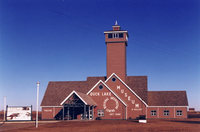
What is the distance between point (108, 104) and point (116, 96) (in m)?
2.31

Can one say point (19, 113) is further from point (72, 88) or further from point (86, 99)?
point (72, 88)

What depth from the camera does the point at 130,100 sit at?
5584 centimetres

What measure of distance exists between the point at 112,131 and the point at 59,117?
29.7 metres

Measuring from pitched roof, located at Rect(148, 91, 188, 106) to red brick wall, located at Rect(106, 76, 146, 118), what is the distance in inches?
152

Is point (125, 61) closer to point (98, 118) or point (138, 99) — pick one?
point (138, 99)

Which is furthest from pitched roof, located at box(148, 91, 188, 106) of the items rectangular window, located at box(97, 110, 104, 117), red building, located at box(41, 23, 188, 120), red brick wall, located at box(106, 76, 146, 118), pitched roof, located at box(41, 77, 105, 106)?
pitched roof, located at box(41, 77, 105, 106)

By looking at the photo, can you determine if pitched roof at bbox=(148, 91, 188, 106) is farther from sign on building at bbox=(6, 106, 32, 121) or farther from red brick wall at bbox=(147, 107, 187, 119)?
sign on building at bbox=(6, 106, 32, 121)

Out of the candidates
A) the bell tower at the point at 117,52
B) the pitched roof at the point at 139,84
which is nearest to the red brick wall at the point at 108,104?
the pitched roof at the point at 139,84

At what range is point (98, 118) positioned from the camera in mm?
53062

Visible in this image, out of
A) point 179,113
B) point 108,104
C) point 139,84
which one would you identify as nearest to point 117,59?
point 139,84

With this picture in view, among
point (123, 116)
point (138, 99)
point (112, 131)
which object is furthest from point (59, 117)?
point (112, 131)

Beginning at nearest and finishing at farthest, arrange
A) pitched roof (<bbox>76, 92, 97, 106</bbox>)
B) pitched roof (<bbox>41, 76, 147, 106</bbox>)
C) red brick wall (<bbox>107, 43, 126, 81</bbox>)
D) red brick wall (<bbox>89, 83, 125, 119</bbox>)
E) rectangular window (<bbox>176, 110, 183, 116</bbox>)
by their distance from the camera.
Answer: pitched roof (<bbox>76, 92, 97, 106</bbox>)
red brick wall (<bbox>89, 83, 125, 119</bbox>)
rectangular window (<bbox>176, 110, 183, 116</bbox>)
pitched roof (<bbox>41, 76, 147, 106</bbox>)
red brick wall (<bbox>107, 43, 126, 81</bbox>)

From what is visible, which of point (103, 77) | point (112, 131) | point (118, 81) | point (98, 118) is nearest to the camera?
point (112, 131)

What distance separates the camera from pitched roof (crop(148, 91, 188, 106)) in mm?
57931
